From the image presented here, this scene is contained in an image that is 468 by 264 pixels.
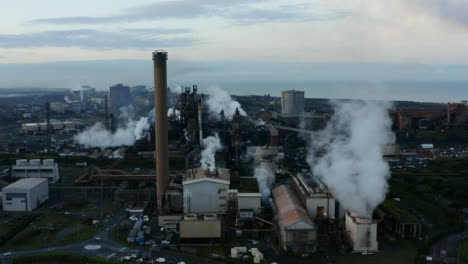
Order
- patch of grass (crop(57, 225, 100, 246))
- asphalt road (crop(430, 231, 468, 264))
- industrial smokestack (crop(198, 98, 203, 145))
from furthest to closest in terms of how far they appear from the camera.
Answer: industrial smokestack (crop(198, 98, 203, 145)) < patch of grass (crop(57, 225, 100, 246)) < asphalt road (crop(430, 231, 468, 264))

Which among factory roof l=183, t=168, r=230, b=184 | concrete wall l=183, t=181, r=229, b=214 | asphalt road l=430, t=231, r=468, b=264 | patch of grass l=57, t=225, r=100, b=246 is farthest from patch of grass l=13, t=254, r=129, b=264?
asphalt road l=430, t=231, r=468, b=264

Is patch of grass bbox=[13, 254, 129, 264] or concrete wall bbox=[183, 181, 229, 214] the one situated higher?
concrete wall bbox=[183, 181, 229, 214]

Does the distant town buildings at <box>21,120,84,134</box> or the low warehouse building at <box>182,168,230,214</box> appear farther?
the distant town buildings at <box>21,120,84,134</box>

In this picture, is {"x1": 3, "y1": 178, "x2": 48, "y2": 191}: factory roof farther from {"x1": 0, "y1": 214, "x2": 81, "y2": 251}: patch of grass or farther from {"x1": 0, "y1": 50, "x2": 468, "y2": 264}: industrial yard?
{"x1": 0, "y1": 214, "x2": 81, "y2": 251}: patch of grass

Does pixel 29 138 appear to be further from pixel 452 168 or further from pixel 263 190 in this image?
pixel 452 168

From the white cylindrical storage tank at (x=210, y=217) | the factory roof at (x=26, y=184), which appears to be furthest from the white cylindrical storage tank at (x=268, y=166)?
the factory roof at (x=26, y=184)

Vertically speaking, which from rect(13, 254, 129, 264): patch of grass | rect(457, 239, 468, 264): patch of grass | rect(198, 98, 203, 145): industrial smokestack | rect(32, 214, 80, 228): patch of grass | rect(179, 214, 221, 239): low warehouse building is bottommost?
rect(457, 239, 468, 264): patch of grass

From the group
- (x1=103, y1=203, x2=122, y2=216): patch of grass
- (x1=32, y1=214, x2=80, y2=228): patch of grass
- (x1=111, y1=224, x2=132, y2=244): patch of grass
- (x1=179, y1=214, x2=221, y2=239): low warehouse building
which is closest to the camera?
(x1=179, y1=214, x2=221, y2=239): low warehouse building
